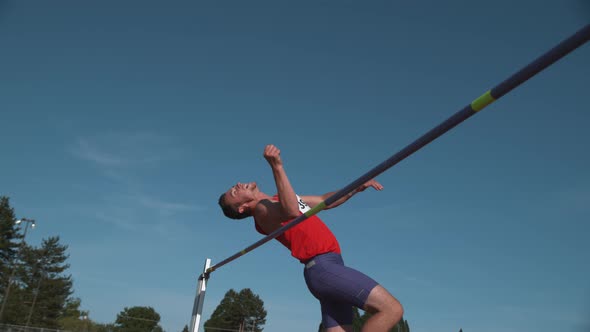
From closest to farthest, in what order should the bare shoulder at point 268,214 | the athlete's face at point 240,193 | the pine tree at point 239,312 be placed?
1. the bare shoulder at point 268,214
2. the athlete's face at point 240,193
3. the pine tree at point 239,312

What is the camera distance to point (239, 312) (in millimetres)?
67938

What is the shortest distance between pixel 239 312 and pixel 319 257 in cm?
6885

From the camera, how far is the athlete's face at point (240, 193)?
12.1ft

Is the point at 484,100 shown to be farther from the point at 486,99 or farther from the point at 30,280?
the point at 30,280

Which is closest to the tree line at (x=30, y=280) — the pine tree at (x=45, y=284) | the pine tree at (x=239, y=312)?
the pine tree at (x=45, y=284)

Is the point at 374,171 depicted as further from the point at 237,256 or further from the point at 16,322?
the point at 16,322

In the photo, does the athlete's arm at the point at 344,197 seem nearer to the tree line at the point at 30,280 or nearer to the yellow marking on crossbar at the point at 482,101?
the yellow marking on crossbar at the point at 482,101

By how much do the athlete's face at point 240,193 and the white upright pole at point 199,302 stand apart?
2.06m

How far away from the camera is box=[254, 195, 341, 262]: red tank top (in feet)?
10.2

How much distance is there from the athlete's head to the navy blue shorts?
82cm

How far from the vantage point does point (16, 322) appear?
121ft

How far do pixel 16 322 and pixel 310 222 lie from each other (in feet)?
140

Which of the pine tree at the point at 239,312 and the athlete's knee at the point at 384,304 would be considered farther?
the pine tree at the point at 239,312

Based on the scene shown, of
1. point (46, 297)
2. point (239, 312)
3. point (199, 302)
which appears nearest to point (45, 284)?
point (46, 297)
